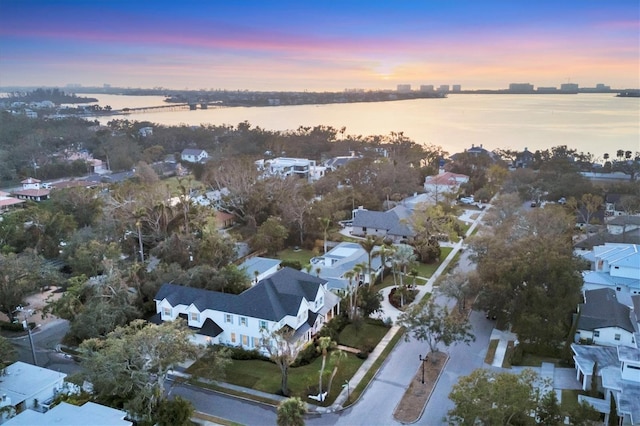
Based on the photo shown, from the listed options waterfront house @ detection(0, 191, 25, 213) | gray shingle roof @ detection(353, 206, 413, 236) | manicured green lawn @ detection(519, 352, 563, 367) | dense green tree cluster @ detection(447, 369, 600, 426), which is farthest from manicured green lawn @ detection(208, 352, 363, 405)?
waterfront house @ detection(0, 191, 25, 213)

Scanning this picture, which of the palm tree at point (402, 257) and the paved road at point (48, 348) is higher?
the palm tree at point (402, 257)

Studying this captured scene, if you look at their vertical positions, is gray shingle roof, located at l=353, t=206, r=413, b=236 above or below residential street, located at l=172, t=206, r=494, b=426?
above

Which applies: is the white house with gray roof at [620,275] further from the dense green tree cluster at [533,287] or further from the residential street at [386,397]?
the residential street at [386,397]


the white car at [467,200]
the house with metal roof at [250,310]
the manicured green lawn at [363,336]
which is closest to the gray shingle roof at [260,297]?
the house with metal roof at [250,310]

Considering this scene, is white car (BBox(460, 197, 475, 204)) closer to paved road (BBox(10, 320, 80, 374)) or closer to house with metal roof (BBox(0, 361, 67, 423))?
paved road (BBox(10, 320, 80, 374))

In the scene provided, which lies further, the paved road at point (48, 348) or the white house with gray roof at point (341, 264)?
the white house with gray roof at point (341, 264)

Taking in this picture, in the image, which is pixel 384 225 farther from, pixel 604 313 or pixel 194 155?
pixel 194 155

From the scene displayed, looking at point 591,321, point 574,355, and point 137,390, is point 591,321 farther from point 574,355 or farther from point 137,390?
point 137,390

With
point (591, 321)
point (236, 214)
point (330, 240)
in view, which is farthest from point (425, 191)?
point (591, 321)
